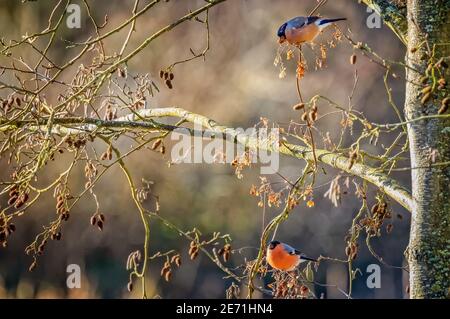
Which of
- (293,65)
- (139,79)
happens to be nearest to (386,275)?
(293,65)

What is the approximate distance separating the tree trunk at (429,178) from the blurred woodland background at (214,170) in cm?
552

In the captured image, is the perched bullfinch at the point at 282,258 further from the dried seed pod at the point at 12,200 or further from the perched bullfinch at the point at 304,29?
the dried seed pod at the point at 12,200

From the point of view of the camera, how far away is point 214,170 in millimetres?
8477

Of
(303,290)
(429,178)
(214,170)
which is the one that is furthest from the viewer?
(214,170)

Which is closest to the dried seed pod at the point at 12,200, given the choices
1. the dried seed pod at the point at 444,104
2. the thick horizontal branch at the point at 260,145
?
the thick horizontal branch at the point at 260,145

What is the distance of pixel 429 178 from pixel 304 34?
607mm

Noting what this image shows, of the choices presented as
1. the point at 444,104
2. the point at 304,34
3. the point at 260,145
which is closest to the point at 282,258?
the point at 260,145

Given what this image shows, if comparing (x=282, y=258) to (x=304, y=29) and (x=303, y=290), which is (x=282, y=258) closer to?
(x=303, y=290)

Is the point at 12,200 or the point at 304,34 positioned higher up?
the point at 304,34

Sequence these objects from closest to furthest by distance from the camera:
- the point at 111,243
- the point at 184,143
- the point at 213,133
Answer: the point at 213,133 < the point at 184,143 < the point at 111,243

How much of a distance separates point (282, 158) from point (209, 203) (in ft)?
3.43

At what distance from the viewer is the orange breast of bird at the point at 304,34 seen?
2580mm
